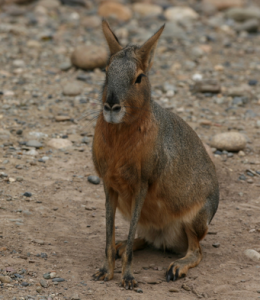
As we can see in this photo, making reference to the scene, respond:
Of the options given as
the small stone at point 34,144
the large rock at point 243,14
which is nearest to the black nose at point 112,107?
the small stone at point 34,144

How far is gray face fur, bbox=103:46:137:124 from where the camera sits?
13.9ft

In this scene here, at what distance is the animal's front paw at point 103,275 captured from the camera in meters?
4.86

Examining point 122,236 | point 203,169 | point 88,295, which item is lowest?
point 122,236

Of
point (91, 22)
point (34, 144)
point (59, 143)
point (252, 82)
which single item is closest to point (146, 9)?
point (91, 22)

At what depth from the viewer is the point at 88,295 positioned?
174 inches

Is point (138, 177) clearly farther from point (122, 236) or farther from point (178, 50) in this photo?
point (178, 50)

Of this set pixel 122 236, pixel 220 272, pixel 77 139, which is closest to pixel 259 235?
pixel 220 272

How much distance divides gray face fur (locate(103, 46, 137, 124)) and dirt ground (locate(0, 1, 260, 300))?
63.9 inches

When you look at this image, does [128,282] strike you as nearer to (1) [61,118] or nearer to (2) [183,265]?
(2) [183,265]

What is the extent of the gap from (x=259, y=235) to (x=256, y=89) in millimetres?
5484

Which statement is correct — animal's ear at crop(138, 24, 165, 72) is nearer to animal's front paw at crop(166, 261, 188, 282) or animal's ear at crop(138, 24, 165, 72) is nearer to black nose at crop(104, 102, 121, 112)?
black nose at crop(104, 102, 121, 112)

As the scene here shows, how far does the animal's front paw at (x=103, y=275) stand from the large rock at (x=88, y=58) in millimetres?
6551

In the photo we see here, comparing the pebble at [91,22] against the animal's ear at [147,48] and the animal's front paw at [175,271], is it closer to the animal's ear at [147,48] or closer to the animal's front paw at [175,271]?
the animal's ear at [147,48]

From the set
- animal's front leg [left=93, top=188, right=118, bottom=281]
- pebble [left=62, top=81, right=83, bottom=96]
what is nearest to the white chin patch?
animal's front leg [left=93, top=188, right=118, bottom=281]
